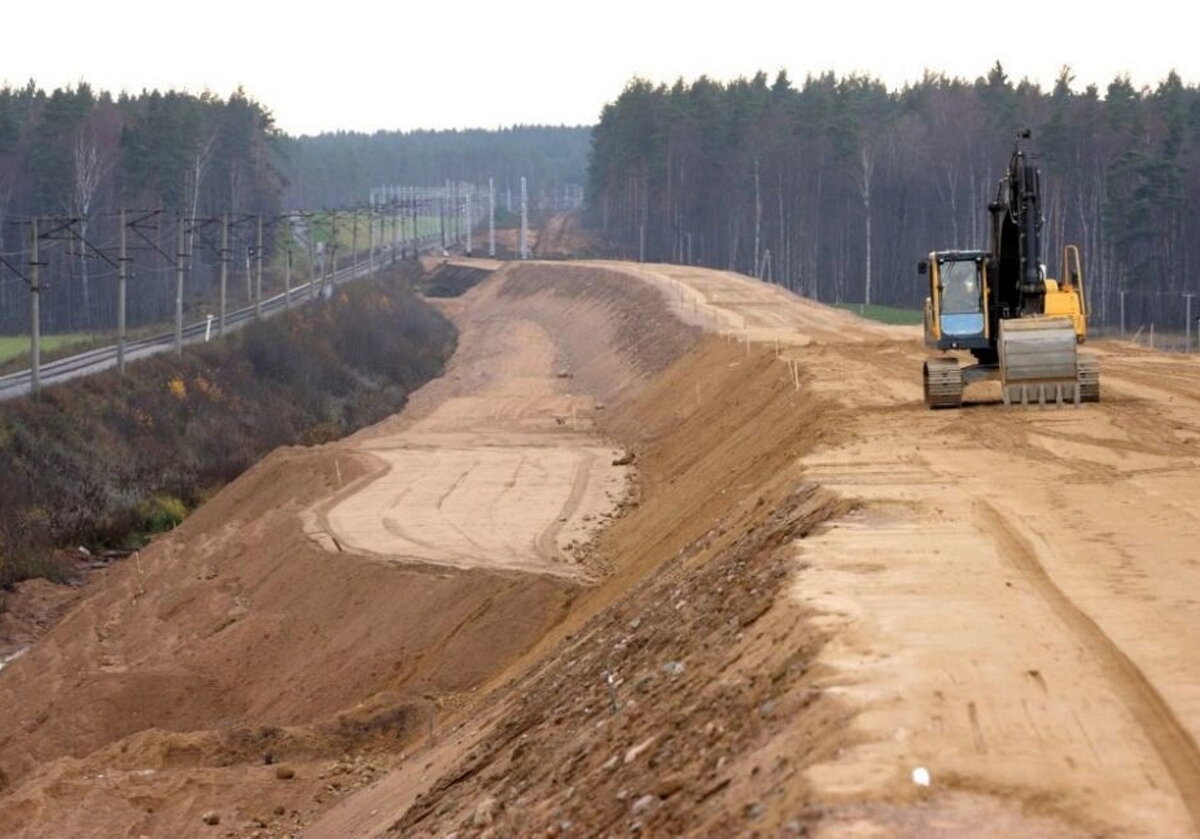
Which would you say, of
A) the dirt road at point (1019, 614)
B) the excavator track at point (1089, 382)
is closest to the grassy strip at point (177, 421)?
the excavator track at point (1089, 382)

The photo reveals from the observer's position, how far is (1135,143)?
86812 millimetres

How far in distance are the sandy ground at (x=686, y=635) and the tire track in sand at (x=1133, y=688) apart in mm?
35

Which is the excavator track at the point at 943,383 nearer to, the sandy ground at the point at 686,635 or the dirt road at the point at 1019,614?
the sandy ground at the point at 686,635

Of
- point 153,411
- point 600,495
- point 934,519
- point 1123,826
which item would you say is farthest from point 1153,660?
point 153,411

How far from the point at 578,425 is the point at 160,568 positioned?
17800mm

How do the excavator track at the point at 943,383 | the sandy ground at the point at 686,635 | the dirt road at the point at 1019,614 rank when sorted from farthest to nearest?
the excavator track at the point at 943,383, the sandy ground at the point at 686,635, the dirt road at the point at 1019,614

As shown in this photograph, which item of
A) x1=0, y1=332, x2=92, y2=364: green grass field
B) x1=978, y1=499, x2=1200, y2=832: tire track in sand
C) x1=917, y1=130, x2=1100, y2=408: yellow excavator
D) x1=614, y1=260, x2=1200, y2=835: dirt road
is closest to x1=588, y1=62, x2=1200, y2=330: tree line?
x1=0, y1=332, x2=92, y2=364: green grass field

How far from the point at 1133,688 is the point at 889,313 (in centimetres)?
8323

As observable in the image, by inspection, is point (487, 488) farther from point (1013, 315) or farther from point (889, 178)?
point (889, 178)

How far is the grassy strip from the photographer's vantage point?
41750 mm

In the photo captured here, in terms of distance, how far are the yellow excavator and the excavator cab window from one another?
2cm

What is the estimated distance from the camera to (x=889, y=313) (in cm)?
9212

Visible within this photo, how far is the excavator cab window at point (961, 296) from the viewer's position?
28.1 meters

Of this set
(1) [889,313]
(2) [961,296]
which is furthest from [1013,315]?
(1) [889,313]
